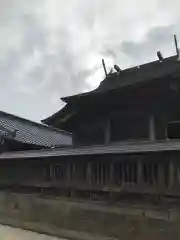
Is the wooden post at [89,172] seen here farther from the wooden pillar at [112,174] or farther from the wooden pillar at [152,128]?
the wooden pillar at [152,128]

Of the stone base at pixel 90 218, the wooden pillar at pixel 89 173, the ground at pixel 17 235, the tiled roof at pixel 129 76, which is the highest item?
the tiled roof at pixel 129 76

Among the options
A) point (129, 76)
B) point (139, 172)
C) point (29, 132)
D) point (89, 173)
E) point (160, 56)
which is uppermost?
point (160, 56)

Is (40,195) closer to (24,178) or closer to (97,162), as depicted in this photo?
(24,178)

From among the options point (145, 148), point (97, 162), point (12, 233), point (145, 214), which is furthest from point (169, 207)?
point (12, 233)

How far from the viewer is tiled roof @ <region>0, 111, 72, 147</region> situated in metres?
17.4

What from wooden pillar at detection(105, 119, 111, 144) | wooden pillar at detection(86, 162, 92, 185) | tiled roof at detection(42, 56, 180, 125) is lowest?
wooden pillar at detection(86, 162, 92, 185)

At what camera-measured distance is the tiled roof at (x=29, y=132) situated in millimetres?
17353

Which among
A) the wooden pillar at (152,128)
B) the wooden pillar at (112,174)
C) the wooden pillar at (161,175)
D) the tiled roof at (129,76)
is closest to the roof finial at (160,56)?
the tiled roof at (129,76)

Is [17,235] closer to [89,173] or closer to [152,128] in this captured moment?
[89,173]

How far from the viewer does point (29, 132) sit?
62.5 ft

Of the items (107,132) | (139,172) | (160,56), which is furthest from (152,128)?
(160,56)

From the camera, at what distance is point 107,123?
36.1ft

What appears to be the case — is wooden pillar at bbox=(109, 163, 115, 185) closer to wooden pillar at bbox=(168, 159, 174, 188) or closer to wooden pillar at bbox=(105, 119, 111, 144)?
wooden pillar at bbox=(168, 159, 174, 188)

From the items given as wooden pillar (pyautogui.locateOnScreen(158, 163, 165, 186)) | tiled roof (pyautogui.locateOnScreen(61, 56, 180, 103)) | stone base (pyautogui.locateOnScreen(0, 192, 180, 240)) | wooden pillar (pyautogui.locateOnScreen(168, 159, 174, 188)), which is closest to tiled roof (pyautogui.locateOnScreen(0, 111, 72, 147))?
tiled roof (pyautogui.locateOnScreen(61, 56, 180, 103))
